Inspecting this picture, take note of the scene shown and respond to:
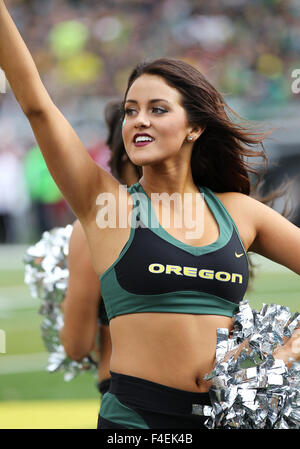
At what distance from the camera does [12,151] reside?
12891mm

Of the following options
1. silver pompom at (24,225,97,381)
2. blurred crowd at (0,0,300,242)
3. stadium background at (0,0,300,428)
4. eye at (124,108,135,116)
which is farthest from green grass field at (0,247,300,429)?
blurred crowd at (0,0,300,242)

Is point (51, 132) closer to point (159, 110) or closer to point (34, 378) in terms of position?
point (159, 110)

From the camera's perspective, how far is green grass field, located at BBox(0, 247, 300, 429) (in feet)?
15.5

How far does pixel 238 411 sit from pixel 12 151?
36.8ft

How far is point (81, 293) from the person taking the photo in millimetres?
2959

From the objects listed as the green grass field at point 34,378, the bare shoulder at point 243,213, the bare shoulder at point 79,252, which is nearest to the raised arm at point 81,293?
the bare shoulder at point 79,252

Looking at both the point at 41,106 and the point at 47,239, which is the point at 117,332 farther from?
the point at 47,239

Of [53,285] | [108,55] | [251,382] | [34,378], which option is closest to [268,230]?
[251,382]

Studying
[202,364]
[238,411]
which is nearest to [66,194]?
[202,364]

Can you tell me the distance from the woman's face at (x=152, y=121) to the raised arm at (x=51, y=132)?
0.41ft

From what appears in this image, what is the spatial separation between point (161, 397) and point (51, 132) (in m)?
0.75

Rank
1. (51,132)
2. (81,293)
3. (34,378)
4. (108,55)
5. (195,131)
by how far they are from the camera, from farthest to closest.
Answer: (108,55)
(34,378)
(81,293)
(195,131)
(51,132)

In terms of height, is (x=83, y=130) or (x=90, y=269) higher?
(x=83, y=130)

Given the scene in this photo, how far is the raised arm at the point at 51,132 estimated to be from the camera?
6.44ft
